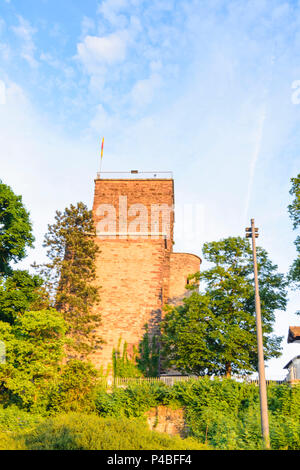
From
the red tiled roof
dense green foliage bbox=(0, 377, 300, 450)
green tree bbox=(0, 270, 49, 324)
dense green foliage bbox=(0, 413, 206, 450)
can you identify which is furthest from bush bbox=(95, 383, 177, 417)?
the red tiled roof

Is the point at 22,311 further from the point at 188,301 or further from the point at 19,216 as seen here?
the point at 188,301

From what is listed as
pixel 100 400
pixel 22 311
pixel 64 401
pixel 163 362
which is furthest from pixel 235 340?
pixel 22 311

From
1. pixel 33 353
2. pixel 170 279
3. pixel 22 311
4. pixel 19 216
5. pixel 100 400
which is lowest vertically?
pixel 100 400

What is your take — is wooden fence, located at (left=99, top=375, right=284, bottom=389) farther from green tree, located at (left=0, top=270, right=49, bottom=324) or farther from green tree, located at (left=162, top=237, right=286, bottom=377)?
green tree, located at (left=0, top=270, right=49, bottom=324)

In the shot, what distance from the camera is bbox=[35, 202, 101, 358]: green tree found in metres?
25.9

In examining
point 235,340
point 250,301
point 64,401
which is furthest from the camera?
point 250,301

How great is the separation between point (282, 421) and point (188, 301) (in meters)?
10.4

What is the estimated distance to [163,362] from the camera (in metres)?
27.0

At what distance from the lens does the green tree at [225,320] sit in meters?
22.8

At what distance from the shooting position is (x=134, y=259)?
3073cm

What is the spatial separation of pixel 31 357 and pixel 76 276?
7.72 m

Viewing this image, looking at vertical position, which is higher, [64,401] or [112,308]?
[112,308]

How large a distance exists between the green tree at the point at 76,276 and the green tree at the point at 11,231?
2241 mm

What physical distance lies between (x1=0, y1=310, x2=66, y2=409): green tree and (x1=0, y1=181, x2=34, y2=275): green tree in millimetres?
5301
